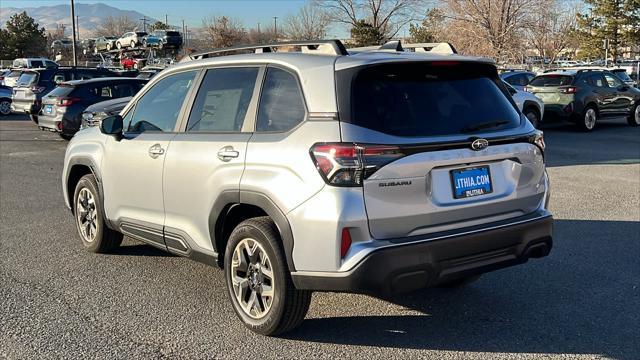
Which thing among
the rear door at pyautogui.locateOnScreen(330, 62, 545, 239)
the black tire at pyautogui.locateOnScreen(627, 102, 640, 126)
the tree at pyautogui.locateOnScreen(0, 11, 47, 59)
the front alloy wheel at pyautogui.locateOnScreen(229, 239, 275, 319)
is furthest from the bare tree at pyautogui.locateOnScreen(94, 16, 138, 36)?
the rear door at pyautogui.locateOnScreen(330, 62, 545, 239)

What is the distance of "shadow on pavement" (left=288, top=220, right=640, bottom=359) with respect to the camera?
154 inches

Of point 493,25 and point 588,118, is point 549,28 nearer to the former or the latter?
point 493,25

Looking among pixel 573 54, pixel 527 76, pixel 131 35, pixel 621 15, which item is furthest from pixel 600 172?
pixel 573 54

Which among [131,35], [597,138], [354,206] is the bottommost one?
[597,138]

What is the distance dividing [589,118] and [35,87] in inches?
637

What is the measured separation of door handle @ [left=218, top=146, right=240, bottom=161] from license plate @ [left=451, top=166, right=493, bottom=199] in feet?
4.56

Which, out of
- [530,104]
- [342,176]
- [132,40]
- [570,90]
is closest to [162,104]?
[342,176]

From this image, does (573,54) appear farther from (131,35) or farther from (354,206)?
(354,206)

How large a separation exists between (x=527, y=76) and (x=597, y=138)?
5.62 m

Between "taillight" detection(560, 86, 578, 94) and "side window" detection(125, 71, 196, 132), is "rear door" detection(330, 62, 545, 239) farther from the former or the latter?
"taillight" detection(560, 86, 578, 94)

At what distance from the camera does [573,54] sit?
77.9 m

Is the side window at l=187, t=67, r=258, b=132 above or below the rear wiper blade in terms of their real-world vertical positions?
above

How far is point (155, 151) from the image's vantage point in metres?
4.81

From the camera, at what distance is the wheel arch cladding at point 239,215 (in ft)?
12.0
